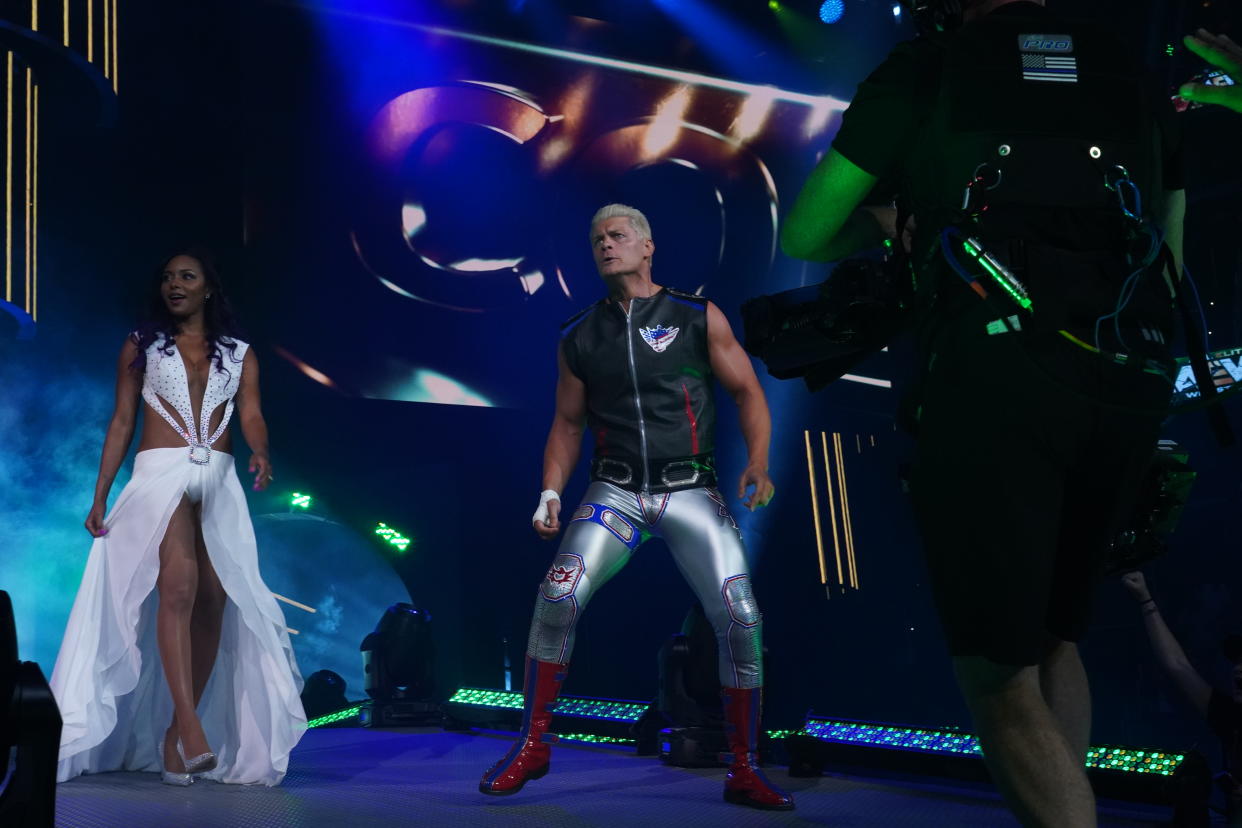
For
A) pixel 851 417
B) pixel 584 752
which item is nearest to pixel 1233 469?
pixel 851 417

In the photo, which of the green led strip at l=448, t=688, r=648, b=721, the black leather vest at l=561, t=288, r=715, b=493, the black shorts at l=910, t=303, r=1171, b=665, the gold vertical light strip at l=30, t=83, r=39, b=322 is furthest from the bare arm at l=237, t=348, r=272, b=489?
the black shorts at l=910, t=303, r=1171, b=665

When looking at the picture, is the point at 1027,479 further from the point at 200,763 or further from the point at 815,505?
the point at 815,505

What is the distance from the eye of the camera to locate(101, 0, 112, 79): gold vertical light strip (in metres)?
6.39

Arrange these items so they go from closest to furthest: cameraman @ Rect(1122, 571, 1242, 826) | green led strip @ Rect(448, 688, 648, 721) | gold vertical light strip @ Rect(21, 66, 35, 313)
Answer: cameraman @ Rect(1122, 571, 1242, 826), green led strip @ Rect(448, 688, 648, 721), gold vertical light strip @ Rect(21, 66, 35, 313)

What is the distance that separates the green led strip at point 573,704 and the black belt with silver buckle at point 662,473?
1.53 meters

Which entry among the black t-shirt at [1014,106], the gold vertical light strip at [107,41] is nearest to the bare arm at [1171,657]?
the black t-shirt at [1014,106]

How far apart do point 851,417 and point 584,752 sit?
3.34 metres

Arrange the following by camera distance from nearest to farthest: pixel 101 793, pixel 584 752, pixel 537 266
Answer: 1. pixel 101 793
2. pixel 584 752
3. pixel 537 266

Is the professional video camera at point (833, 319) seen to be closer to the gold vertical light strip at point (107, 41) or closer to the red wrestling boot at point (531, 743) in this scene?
the red wrestling boot at point (531, 743)

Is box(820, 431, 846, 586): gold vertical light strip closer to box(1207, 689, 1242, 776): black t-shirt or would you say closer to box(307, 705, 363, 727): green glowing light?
box(307, 705, 363, 727): green glowing light

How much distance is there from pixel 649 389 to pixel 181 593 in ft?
6.64

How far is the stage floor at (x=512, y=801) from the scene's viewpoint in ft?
10.6

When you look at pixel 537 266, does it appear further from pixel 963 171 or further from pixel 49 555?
pixel 963 171

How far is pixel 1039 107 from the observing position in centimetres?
169
